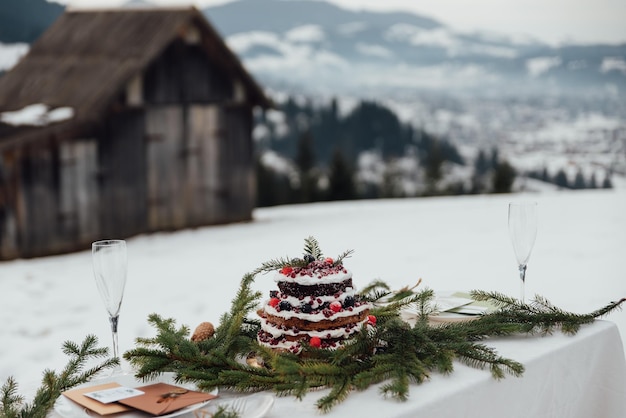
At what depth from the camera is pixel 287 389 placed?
2.13 metres

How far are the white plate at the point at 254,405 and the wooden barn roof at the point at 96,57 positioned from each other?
9562 mm

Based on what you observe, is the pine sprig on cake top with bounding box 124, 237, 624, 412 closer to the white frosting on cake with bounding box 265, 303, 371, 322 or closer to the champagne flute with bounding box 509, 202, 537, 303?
the white frosting on cake with bounding box 265, 303, 371, 322

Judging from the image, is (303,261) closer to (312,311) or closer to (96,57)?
(312,311)

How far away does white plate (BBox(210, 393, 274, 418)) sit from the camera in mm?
1971

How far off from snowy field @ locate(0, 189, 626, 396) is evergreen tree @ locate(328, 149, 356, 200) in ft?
43.3

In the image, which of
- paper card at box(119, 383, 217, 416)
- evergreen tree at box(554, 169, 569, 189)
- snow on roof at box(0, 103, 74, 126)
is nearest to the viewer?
paper card at box(119, 383, 217, 416)

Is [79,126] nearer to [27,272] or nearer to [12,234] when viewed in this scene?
[12,234]

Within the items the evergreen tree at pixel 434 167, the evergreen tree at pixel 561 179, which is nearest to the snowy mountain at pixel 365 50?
the evergreen tree at pixel 434 167

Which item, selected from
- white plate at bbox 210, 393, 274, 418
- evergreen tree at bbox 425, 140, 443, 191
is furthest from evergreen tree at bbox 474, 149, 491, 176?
white plate at bbox 210, 393, 274, 418

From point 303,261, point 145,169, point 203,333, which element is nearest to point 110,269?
point 203,333

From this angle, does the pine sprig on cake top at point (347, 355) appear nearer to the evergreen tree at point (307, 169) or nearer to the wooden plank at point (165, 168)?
the wooden plank at point (165, 168)

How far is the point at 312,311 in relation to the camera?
232cm

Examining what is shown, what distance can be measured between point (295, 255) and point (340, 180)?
1887 centimetres

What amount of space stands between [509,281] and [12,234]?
6.39m
